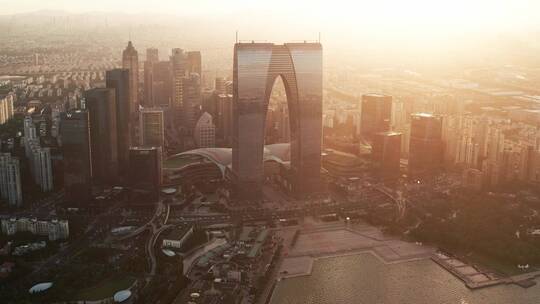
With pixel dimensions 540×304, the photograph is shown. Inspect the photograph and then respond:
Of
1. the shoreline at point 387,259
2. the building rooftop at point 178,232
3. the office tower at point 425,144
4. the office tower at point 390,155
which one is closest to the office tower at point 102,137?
the building rooftop at point 178,232

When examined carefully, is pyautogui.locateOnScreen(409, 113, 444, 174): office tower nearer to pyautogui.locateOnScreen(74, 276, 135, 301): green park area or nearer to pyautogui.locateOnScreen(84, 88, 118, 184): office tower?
pyautogui.locateOnScreen(84, 88, 118, 184): office tower

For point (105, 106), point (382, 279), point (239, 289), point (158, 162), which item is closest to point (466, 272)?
point (382, 279)

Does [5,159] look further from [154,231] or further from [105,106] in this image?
[154,231]

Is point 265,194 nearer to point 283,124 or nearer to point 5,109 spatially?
point 283,124

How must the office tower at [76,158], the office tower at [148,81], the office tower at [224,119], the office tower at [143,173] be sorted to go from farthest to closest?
1. the office tower at [148,81]
2. the office tower at [224,119]
3. the office tower at [143,173]
4. the office tower at [76,158]

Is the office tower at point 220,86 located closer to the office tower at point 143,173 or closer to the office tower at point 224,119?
the office tower at point 224,119

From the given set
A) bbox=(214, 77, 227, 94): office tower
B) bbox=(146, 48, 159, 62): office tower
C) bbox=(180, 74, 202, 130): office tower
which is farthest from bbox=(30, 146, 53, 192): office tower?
bbox=(146, 48, 159, 62): office tower
